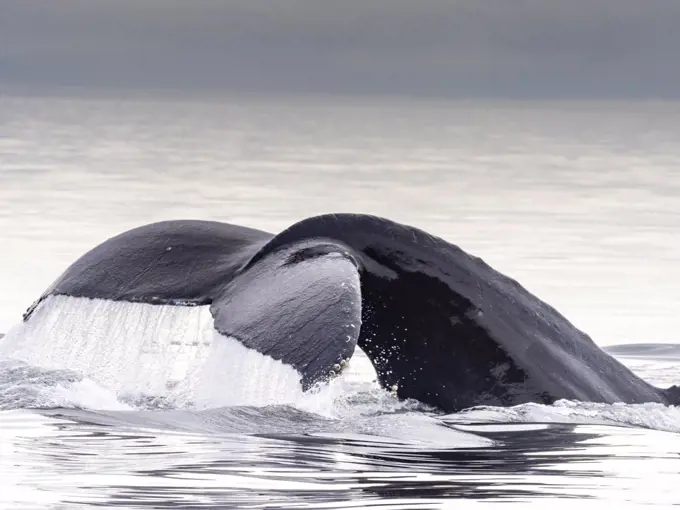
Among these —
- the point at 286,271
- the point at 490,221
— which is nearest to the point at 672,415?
the point at 286,271

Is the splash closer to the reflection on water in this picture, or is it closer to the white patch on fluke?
the reflection on water

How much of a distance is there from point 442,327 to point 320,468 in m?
1.69

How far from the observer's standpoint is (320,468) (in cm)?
823

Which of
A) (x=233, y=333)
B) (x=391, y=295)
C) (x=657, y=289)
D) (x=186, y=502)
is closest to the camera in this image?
(x=186, y=502)

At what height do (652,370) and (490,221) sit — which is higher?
(490,221)

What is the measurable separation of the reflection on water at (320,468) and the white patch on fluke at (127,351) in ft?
0.86

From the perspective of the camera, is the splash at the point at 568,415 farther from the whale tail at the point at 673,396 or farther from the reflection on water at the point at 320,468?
the whale tail at the point at 673,396

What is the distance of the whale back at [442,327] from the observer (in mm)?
9680

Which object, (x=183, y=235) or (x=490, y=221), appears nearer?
(x=183, y=235)

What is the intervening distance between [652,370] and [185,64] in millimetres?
117582

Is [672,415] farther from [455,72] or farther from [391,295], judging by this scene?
[455,72]

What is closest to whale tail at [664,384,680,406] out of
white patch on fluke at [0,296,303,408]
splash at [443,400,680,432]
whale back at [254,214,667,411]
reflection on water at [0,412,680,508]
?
splash at [443,400,680,432]

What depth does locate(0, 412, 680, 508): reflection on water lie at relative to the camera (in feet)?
25.2

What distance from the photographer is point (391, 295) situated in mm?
9688
